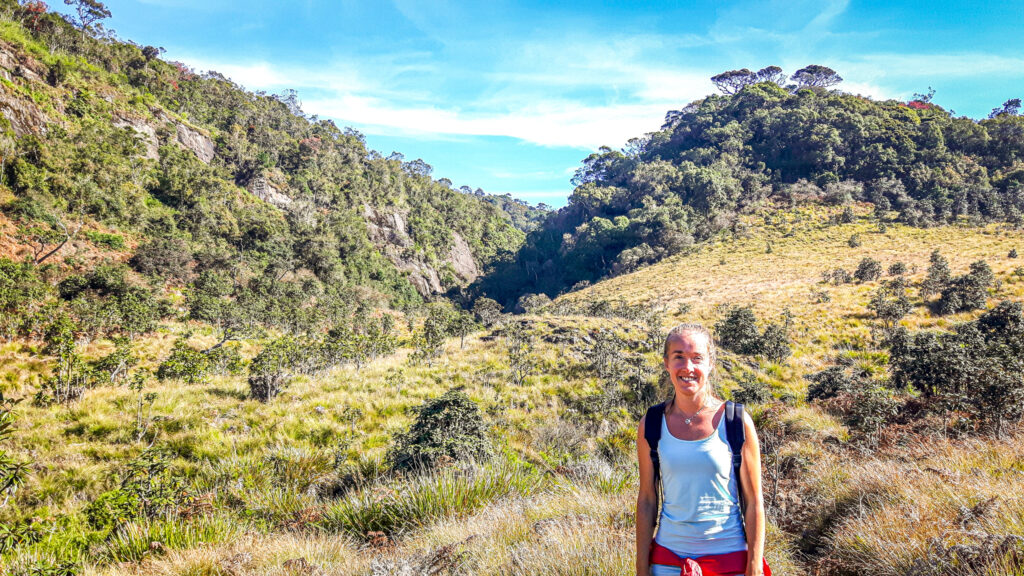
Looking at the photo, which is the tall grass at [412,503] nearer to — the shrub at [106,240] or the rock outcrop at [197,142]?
the shrub at [106,240]

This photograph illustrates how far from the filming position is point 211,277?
3412 centimetres

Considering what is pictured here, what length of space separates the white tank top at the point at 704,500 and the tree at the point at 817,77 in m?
113

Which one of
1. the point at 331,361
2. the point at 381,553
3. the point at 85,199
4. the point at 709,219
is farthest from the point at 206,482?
the point at 709,219

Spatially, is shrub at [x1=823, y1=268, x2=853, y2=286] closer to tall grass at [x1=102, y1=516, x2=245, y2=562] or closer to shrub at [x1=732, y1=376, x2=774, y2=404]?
shrub at [x1=732, y1=376, x2=774, y2=404]

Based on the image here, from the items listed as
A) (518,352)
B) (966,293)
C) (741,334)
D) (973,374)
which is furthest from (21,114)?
(966,293)

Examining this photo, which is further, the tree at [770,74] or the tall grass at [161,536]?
the tree at [770,74]

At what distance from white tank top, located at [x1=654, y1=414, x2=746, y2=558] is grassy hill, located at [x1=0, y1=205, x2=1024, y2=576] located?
93 centimetres

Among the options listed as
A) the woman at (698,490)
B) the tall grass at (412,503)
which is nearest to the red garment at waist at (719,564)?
the woman at (698,490)

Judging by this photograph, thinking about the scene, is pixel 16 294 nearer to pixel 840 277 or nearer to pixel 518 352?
pixel 518 352

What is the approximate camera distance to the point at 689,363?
2.01 m

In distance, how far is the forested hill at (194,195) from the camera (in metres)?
29.7

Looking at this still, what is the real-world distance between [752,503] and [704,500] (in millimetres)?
203

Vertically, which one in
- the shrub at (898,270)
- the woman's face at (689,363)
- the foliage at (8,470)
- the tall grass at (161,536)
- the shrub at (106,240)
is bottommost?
the tall grass at (161,536)

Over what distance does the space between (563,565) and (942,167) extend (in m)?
78.8
